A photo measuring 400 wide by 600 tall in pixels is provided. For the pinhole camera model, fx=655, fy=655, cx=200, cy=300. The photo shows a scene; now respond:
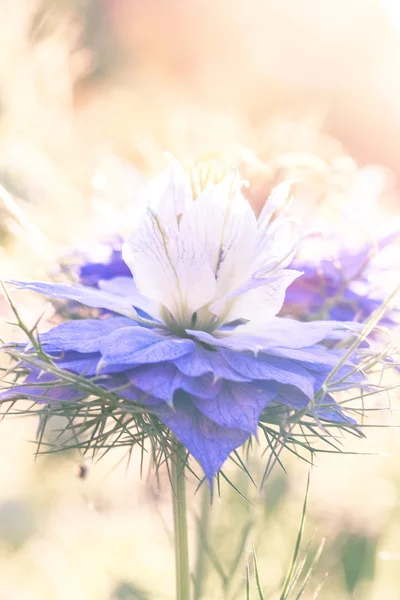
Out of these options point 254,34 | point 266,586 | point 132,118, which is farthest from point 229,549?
point 254,34

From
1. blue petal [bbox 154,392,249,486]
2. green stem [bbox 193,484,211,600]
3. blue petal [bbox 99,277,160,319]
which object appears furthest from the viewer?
green stem [bbox 193,484,211,600]

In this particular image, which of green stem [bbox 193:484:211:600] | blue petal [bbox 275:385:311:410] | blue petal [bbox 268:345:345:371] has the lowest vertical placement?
green stem [bbox 193:484:211:600]

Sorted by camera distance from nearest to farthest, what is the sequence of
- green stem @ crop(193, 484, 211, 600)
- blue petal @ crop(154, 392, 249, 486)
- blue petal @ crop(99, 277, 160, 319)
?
blue petal @ crop(154, 392, 249, 486) → blue petal @ crop(99, 277, 160, 319) → green stem @ crop(193, 484, 211, 600)

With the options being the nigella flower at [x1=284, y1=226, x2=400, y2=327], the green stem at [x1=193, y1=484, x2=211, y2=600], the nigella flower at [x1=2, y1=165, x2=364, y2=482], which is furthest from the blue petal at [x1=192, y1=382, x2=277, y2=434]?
the green stem at [x1=193, y1=484, x2=211, y2=600]

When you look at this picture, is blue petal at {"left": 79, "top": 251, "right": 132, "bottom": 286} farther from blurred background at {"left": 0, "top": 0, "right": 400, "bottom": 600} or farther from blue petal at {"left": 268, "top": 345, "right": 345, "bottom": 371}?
blue petal at {"left": 268, "top": 345, "right": 345, "bottom": 371}

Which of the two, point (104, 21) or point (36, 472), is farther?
point (104, 21)

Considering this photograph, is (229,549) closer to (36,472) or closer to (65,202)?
(36,472)
